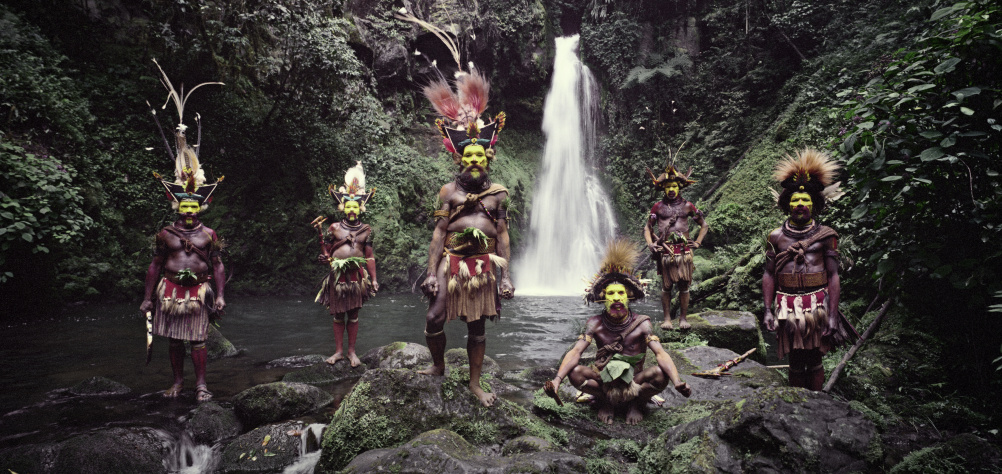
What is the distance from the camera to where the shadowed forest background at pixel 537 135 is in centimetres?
372

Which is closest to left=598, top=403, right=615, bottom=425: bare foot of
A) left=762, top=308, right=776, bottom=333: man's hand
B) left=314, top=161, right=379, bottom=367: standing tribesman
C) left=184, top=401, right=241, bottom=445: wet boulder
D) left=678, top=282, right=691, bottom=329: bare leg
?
left=762, top=308, right=776, bottom=333: man's hand

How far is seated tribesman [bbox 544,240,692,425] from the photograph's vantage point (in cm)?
439

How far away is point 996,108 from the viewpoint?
331 cm

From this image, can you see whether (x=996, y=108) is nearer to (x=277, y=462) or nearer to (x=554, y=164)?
(x=277, y=462)

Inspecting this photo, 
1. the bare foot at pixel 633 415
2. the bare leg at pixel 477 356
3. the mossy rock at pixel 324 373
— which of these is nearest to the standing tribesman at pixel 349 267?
the mossy rock at pixel 324 373

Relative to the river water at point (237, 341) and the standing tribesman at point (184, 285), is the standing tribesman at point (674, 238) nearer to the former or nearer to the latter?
the river water at point (237, 341)

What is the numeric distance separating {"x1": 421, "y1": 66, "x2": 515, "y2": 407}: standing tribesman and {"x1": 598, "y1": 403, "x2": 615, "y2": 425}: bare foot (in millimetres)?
985

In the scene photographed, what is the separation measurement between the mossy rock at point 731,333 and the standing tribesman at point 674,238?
0.26 metres

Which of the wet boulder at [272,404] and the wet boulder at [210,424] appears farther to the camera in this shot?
the wet boulder at [272,404]

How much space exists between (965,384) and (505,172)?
59.0 feet

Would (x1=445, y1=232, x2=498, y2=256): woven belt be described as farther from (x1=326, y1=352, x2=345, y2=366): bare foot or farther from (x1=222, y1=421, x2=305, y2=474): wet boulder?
(x1=326, y1=352, x2=345, y2=366): bare foot

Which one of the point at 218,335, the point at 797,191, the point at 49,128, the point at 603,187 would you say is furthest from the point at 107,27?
the point at 603,187

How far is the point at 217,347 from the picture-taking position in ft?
24.5

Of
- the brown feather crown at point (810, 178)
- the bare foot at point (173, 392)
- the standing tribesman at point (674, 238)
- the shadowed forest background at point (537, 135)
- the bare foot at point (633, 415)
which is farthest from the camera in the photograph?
the standing tribesman at point (674, 238)
